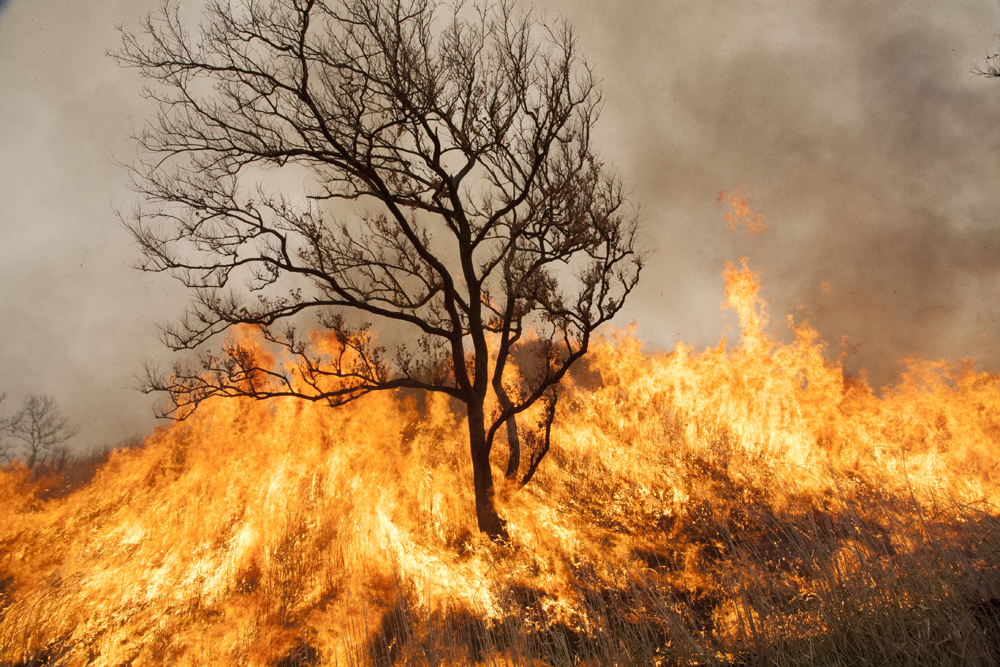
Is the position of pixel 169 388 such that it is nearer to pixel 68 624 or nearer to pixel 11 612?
pixel 68 624

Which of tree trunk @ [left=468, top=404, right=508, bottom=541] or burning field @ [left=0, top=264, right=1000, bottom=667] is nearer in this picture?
burning field @ [left=0, top=264, right=1000, bottom=667]

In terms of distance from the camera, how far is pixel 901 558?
5059mm

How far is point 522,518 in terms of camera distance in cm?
946

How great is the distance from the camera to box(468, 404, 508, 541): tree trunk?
350 inches

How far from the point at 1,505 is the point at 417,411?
1039 centimetres

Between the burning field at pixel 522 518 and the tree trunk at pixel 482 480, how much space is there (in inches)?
12.5

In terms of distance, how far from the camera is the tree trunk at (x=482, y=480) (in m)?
8.89

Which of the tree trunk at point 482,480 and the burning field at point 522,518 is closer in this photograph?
the burning field at point 522,518

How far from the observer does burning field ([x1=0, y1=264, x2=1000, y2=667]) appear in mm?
6086

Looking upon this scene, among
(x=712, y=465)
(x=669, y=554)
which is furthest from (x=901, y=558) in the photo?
(x=712, y=465)

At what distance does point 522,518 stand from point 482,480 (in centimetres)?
133

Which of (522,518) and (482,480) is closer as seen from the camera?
(482,480)

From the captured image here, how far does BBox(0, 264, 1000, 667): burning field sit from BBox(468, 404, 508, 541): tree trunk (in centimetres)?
32

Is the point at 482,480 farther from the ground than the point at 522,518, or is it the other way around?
the point at 482,480
